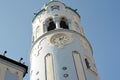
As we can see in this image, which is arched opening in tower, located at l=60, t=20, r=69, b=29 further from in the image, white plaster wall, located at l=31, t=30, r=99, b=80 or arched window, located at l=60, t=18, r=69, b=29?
white plaster wall, located at l=31, t=30, r=99, b=80

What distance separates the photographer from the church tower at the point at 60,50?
2005cm

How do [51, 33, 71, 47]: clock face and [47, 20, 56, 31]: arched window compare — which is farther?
[47, 20, 56, 31]: arched window

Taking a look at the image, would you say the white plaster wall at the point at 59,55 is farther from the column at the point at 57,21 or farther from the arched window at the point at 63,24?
the arched window at the point at 63,24

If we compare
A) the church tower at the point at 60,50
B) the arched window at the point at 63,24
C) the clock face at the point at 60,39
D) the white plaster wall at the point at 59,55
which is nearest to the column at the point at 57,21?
the church tower at the point at 60,50

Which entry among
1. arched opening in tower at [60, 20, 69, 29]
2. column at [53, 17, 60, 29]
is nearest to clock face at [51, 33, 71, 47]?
column at [53, 17, 60, 29]

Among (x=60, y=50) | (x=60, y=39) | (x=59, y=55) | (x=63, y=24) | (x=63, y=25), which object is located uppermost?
(x=63, y=24)

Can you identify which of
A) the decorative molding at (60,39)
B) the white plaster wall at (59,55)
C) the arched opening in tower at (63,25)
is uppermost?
the arched opening in tower at (63,25)

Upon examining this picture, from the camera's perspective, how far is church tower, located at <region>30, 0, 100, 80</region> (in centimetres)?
2005

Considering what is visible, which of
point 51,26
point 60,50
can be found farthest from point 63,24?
→ point 60,50

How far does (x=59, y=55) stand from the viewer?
2130cm

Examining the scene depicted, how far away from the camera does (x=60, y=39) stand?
23156mm

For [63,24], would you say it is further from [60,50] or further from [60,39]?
[60,50]

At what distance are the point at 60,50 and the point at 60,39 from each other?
1.64 meters

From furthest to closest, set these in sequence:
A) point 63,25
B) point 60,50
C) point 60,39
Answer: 1. point 63,25
2. point 60,39
3. point 60,50
